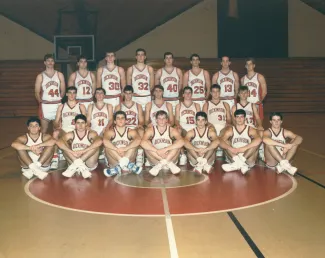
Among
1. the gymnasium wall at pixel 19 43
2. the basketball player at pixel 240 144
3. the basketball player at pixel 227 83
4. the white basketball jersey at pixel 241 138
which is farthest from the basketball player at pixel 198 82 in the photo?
the gymnasium wall at pixel 19 43

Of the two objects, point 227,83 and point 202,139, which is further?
point 227,83

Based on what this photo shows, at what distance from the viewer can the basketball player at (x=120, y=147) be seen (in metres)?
6.23

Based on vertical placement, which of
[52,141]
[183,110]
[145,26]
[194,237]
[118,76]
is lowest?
[194,237]

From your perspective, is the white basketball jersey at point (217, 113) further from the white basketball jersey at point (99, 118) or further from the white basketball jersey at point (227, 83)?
the white basketball jersey at point (99, 118)

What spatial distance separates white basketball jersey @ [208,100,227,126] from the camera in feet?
25.5

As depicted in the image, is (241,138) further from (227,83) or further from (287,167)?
(227,83)

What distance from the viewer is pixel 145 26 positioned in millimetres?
16734

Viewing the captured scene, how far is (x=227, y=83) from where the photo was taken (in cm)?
838

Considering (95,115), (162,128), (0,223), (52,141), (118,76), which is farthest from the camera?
(118,76)

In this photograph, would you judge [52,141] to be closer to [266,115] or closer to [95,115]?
[95,115]

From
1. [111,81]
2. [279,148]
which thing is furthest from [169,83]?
[279,148]

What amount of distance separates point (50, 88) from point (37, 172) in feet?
7.75

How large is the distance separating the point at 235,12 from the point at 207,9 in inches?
44.6

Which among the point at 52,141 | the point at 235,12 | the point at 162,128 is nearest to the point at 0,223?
the point at 52,141
